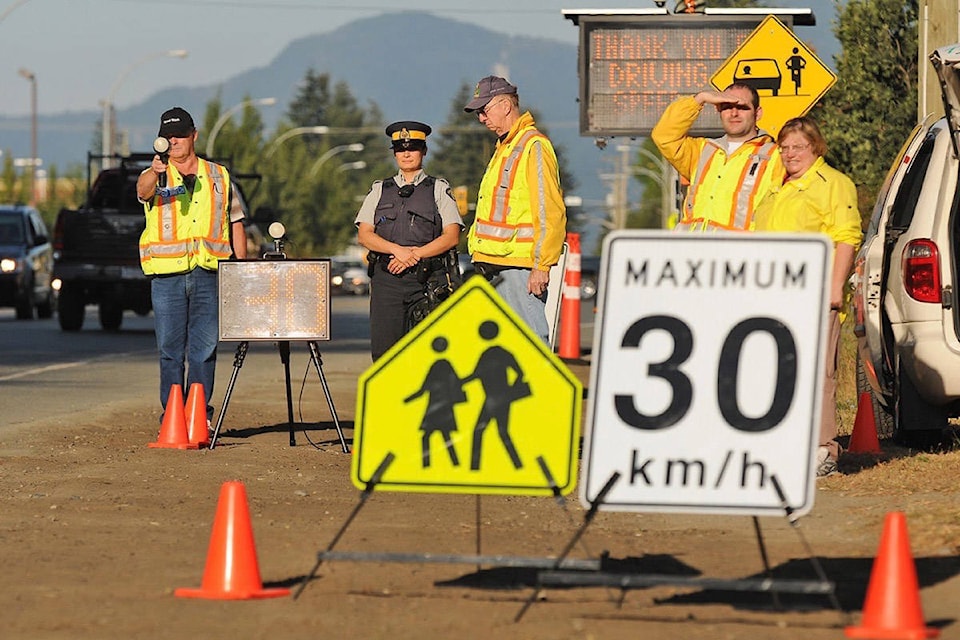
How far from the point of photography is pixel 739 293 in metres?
7.14

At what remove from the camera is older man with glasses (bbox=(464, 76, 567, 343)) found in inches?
445

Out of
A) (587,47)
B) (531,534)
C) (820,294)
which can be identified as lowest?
(531,534)

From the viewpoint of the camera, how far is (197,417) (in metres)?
12.9

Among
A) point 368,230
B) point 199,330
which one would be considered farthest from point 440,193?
point 199,330

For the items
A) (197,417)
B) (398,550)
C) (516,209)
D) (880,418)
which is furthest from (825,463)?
(197,417)

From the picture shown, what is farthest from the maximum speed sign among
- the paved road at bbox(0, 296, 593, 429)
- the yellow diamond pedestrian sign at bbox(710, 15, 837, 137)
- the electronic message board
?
the electronic message board

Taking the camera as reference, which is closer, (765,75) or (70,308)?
(765,75)

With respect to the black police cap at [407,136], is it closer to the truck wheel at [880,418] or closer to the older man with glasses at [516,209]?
the older man with glasses at [516,209]

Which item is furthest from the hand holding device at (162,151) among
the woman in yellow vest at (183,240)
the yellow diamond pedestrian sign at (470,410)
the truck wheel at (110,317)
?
the truck wheel at (110,317)

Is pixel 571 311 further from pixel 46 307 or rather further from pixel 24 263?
pixel 46 307

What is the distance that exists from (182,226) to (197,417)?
1236mm

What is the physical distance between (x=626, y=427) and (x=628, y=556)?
137 centimetres

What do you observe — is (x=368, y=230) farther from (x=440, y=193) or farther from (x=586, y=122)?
(x=586, y=122)

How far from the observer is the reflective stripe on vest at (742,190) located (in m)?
10.8
